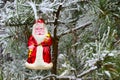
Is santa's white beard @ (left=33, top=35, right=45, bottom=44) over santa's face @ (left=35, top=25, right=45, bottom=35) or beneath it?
beneath

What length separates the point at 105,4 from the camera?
92cm

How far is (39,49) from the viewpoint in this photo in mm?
951

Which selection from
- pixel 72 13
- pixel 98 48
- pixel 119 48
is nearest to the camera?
pixel 98 48

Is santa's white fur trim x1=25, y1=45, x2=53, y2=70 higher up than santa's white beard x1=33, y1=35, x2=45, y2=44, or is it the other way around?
santa's white beard x1=33, y1=35, x2=45, y2=44

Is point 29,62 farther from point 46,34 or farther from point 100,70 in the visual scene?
point 100,70

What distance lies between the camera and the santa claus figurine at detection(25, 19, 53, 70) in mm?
→ 937

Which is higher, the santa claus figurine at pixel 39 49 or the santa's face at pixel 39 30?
the santa's face at pixel 39 30

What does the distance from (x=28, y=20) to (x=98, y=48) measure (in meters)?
0.21

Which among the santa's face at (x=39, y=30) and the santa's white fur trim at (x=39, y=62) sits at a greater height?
the santa's face at (x=39, y=30)

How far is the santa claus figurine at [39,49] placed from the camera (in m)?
0.94

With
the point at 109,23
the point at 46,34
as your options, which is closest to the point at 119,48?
the point at 109,23

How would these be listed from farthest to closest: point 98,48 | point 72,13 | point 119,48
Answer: point 72,13
point 119,48
point 98,48

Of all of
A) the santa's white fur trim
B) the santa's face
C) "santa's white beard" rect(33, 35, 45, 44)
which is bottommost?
the santa's white fur trim

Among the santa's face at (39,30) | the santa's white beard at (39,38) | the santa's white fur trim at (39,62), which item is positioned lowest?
the santa's white fur trim at (39,62)
